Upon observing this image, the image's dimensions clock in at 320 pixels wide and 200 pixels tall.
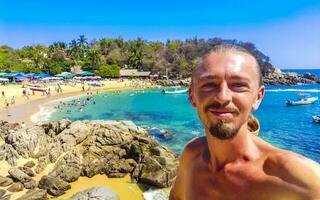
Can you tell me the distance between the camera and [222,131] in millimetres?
1808

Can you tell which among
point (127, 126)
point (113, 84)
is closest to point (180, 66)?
point (113, 84)

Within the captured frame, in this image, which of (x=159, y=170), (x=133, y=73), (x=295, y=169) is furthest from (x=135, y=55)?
(x=295, y=169)

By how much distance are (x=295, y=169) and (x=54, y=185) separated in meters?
14.2

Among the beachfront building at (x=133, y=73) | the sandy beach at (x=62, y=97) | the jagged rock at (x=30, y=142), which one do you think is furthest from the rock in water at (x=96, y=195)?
the beachfront building at (x=133, y=73)

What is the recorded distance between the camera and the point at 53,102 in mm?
52094

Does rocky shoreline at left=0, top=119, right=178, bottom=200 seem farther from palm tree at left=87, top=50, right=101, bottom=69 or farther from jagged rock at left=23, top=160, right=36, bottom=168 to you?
palm tree at left=87, top=50, right=101, bottom=69

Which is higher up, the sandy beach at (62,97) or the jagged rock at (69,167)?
the jagged rock at (69,167)

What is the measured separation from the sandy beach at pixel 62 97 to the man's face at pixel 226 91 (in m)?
12.9

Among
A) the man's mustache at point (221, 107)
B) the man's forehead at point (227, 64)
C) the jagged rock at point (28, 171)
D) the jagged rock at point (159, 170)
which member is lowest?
the jagged rock at point (28, 171)

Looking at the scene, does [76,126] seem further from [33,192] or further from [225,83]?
[225,83]

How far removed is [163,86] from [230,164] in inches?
3350

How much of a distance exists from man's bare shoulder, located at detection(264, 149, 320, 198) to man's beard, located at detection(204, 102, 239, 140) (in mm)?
264

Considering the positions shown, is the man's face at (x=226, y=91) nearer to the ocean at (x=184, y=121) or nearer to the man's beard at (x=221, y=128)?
the man's beard at (x=221, y=128)

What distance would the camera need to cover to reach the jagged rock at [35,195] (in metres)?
13.1
